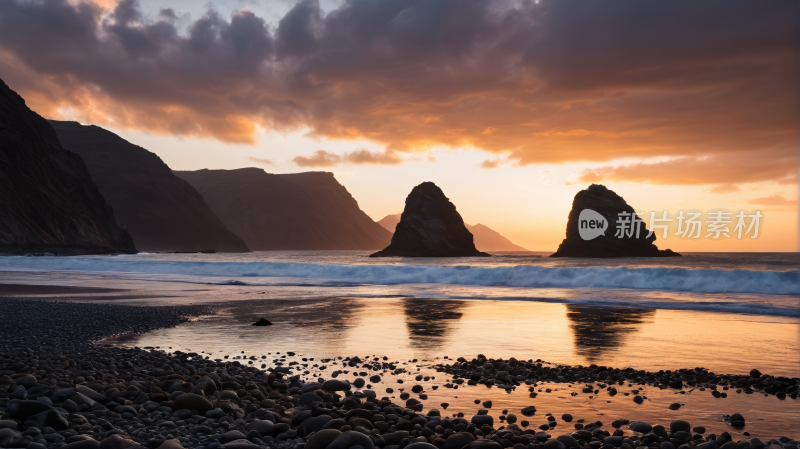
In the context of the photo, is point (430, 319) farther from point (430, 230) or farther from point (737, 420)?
point (430, 230)

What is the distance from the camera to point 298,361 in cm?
780

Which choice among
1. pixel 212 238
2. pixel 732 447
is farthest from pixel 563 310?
pixel 212 238

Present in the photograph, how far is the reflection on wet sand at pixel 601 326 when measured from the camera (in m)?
9.16

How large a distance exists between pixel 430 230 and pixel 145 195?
10201cm

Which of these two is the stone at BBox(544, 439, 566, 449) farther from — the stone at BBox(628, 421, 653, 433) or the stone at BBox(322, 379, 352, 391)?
the stone at BBox(322, 379, 352, 391)

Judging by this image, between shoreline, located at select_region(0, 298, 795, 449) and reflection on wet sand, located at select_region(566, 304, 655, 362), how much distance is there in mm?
2758

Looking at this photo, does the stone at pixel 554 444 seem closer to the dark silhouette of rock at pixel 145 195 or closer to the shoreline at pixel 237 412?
the shoreline at pixel 237 412

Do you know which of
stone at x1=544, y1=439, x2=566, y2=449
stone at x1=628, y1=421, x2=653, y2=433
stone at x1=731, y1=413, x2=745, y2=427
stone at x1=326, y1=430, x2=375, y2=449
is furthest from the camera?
stone at x1=731, y1=413, x2=745, y2=427

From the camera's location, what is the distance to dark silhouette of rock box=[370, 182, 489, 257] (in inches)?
4454

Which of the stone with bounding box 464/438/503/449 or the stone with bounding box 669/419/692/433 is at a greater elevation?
the stone with bounding box 464/438/503/449

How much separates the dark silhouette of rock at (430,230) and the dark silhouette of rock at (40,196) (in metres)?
57.4

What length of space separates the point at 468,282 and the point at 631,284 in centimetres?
854

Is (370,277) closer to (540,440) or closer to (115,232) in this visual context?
(540,440)

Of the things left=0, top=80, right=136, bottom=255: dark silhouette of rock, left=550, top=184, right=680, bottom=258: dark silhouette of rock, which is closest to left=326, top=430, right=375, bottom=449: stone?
left=0, top=80, right=136, bottom=255: dark silhouette of rock
